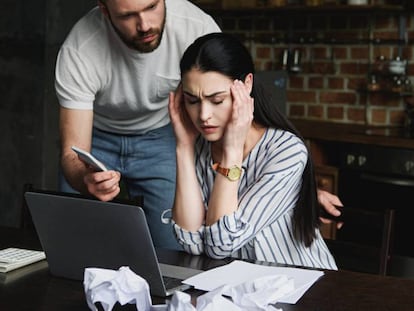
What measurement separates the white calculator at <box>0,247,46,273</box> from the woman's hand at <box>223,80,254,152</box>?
556mm

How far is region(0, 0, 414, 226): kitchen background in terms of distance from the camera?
14.0 ft

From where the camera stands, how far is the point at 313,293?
175 cm

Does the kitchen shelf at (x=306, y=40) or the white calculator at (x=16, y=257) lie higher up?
the kitchen shelf at (x=306, y=40)

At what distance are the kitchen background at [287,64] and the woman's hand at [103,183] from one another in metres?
2.29

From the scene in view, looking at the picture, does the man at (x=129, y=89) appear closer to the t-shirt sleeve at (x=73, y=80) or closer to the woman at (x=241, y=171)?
the t-shirt sleeve at (x=73, y=80)

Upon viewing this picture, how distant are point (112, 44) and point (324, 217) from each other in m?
0.94

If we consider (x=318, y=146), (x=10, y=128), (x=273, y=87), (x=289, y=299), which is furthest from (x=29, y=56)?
(x=289, y=299)

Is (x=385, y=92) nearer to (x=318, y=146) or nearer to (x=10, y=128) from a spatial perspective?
(x=318, y=146)

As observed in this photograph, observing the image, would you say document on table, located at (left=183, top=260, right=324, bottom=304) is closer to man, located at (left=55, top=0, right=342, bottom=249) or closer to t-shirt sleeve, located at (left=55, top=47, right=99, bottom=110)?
man, located at (left=55, top=0, right=342, bottom=249)

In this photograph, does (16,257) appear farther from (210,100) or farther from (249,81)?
(249,81)

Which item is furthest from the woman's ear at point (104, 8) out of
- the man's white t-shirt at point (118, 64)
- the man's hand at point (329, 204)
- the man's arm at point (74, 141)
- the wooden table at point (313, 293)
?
the wooden table at point (313, 293)

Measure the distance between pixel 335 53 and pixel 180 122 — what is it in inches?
88.1

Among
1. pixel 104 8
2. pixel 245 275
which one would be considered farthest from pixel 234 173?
pixel 104 8

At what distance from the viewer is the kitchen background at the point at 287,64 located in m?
4.27
